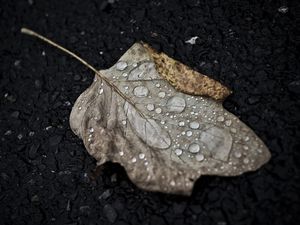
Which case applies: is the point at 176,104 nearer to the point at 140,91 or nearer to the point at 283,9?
the point at 140,91

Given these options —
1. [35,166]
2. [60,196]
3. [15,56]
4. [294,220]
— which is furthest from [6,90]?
[294,220]

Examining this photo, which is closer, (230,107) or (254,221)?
(254,221)

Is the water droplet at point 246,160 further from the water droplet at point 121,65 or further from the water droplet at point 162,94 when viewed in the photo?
the water droplet at point 121,65

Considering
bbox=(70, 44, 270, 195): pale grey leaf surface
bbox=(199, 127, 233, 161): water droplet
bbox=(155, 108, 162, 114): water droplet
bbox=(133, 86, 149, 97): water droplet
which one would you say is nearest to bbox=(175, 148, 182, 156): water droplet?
bbox=(70, 44, 270, 195): pale grey leaf surface

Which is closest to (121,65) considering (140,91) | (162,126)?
(140,91)

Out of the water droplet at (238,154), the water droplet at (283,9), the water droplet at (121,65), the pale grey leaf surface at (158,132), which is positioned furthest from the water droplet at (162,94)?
the water droplet at (283,9)

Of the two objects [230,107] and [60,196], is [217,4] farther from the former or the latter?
[60,196]

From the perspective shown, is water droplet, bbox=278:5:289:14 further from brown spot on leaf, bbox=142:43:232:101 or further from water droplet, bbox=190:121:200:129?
water droplet, bbox=190:121:200:129
